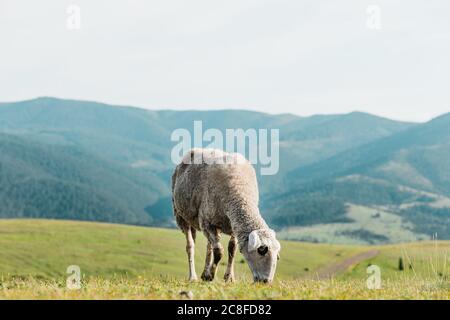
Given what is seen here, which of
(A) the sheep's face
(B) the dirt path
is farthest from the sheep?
(B) the dirt path

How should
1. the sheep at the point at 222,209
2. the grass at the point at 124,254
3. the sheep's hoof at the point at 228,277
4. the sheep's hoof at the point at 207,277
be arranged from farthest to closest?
the grass at the point at 124,254 < the sheep's hoof at the point at 207,277 < the sheep's hoof at the point at 228,277 < the sheep at the point at 222,209

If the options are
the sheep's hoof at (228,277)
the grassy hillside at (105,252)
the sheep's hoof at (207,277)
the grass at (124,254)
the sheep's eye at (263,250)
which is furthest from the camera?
the grassy hillside at (105,252)

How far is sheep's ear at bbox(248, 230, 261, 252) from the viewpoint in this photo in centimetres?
1636

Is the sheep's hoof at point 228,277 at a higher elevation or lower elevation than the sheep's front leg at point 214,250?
lower

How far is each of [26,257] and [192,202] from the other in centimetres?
11070

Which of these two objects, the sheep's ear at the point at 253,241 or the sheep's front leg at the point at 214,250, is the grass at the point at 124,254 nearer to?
the sheep's front leg at the point at 214,250

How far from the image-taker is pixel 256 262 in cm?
1650

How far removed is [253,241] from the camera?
53.8 feet

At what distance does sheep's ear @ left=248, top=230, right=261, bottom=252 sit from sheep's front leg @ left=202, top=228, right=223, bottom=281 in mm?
2697

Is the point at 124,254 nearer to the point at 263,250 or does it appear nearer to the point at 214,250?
the point at 214,250

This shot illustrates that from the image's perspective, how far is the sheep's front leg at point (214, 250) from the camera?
1917cm

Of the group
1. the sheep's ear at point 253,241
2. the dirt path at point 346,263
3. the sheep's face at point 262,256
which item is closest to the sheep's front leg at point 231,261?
the sheep's face at point 262,256
